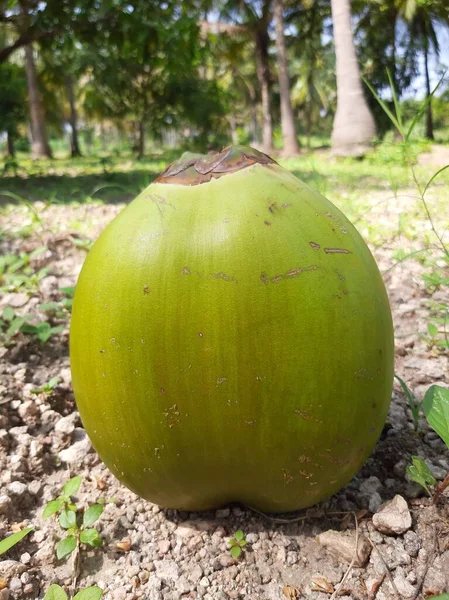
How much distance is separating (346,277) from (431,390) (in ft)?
1.42

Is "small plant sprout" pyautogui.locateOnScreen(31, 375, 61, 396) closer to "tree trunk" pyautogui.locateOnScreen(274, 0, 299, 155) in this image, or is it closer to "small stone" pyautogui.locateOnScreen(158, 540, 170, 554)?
"small stone" pyautogui.locateOnScreen(158, 540, 170, 554)

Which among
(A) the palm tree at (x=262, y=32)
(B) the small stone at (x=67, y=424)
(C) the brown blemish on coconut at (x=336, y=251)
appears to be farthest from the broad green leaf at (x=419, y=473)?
(A) the palm tree at (x=262, y=32)

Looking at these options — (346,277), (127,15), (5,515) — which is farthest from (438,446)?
(127,15)

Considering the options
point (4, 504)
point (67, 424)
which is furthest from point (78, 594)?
point (67, 424)

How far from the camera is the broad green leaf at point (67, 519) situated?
116 centimetres

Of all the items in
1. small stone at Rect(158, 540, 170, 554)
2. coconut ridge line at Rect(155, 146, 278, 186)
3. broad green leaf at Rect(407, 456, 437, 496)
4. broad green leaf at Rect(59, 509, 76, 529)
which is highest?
coconut ridge line at Rect(155, 146, 278, 186)

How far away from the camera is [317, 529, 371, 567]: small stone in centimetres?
104

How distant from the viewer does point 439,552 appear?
3.37 ft

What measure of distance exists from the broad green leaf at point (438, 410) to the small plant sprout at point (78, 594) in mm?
737

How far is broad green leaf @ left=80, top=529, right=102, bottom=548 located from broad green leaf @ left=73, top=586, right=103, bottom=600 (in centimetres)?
17

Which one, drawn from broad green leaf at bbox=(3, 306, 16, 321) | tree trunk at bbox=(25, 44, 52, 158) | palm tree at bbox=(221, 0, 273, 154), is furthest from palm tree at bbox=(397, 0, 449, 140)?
broad green leaf at bbox=(3, 306, 16, 321)

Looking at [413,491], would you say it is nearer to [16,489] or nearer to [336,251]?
[336,251]

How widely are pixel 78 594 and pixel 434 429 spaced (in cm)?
78

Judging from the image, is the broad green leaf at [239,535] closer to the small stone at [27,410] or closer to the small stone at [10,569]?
the small stone at [10,569]
